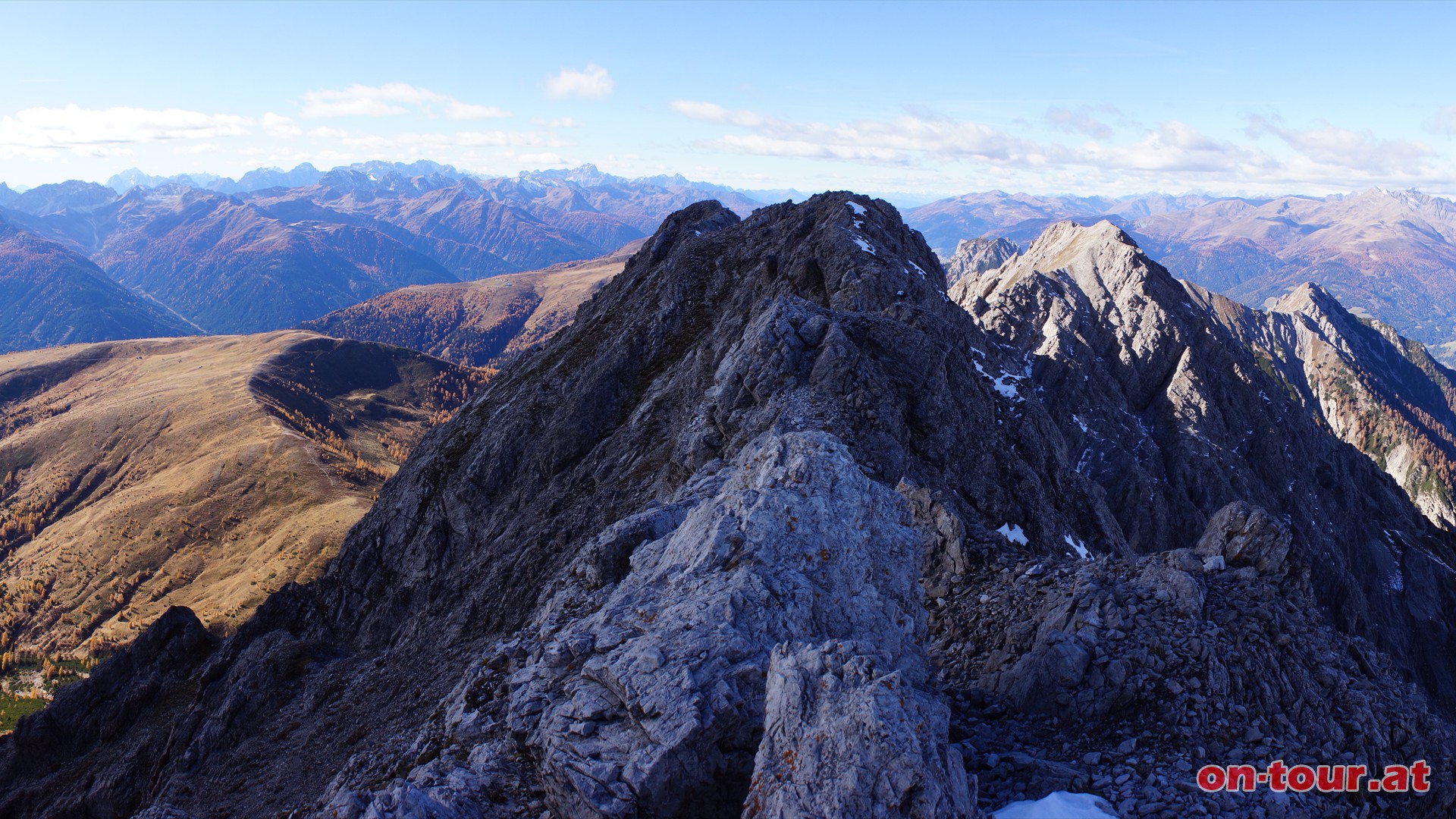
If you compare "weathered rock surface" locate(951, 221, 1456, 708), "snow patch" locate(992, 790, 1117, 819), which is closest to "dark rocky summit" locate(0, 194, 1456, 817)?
"snow patch" locate(992, 790, 1117, 819)

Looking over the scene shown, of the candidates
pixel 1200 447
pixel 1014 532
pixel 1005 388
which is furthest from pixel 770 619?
pixel 1200 447

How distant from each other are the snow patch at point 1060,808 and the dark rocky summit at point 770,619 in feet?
1.72

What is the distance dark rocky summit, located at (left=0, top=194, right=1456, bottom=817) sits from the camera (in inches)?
569

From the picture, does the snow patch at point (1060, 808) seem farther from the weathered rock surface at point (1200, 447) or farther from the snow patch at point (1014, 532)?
the weathered rock surface at point (1200, 447)

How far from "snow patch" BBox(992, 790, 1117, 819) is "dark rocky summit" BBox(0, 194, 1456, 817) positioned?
1.72 ft

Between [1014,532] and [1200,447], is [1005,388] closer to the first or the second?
[1014,532]

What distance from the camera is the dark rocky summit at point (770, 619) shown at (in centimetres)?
1445

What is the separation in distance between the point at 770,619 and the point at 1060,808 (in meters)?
7.79

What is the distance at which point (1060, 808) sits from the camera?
12836 mm

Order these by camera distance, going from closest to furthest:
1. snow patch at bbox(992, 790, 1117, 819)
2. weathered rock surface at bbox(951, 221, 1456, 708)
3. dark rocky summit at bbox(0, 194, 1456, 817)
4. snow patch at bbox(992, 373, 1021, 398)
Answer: snow patch at bbox(992, 790, 1117, 819) < dark rocky summit at bbox(0, 194, 1456, 817) < snow patch at bbox(992, 373, 1021, 398) < weathered rock surface at bbox(951, 221, 1456, 708)

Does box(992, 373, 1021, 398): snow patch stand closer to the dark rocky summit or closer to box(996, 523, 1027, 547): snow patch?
the dark rocky summit

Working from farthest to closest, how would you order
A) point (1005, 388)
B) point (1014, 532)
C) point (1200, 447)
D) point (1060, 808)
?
point (1200, 447) → point (1005, 388) → point (1014, 532) → point (1060, 808)

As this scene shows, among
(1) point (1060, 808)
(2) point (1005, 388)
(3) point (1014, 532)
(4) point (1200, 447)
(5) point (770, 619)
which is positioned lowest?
(4) point (1200, 447)

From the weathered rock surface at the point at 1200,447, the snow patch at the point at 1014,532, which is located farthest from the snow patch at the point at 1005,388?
the weathered rock surface at the point at 1200,447
